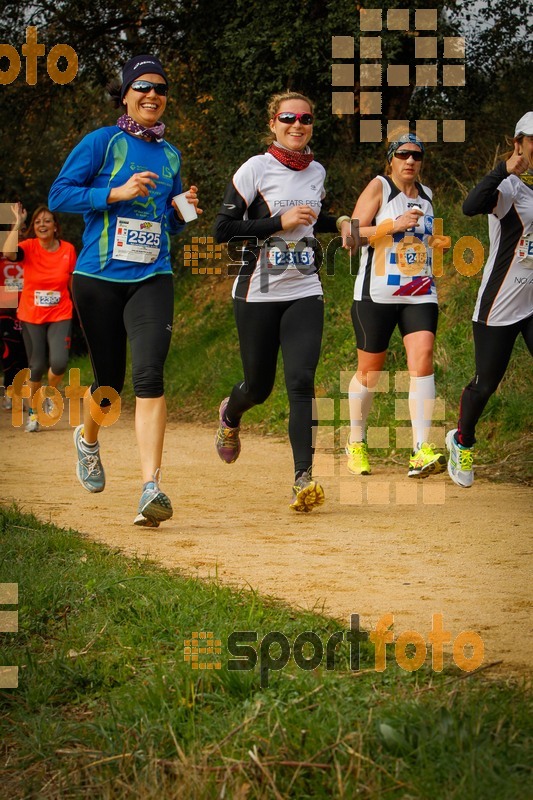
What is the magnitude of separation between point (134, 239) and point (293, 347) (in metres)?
1.14

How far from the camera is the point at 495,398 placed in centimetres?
984

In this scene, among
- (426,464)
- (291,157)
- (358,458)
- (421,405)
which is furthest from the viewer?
(358,458)

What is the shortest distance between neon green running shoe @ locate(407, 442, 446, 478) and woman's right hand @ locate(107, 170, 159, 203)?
2.55m

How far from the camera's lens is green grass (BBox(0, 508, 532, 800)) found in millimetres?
2879

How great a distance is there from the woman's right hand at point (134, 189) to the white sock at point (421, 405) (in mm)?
2532

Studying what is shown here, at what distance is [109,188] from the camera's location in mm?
6449

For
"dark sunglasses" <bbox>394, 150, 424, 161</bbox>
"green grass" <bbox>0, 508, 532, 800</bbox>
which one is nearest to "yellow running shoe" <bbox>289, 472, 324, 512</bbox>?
"green grass" <bbox>0, 508, 532, 800</bbox>

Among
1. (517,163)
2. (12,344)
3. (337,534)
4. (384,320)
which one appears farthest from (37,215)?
(337,534)

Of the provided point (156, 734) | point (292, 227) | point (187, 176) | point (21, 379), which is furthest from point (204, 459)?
point (187, 176)

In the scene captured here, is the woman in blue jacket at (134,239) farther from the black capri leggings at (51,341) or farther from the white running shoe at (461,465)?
the black capri leggings at (51,341)

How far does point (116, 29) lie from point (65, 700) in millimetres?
15057

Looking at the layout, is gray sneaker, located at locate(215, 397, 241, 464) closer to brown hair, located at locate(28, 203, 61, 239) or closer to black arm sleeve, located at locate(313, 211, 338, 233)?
black arm sleeve, located at locate(313, 211, 338, 233)

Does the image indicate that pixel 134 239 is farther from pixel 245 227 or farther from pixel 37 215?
pixel 37 215

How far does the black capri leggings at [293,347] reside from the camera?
691cm
